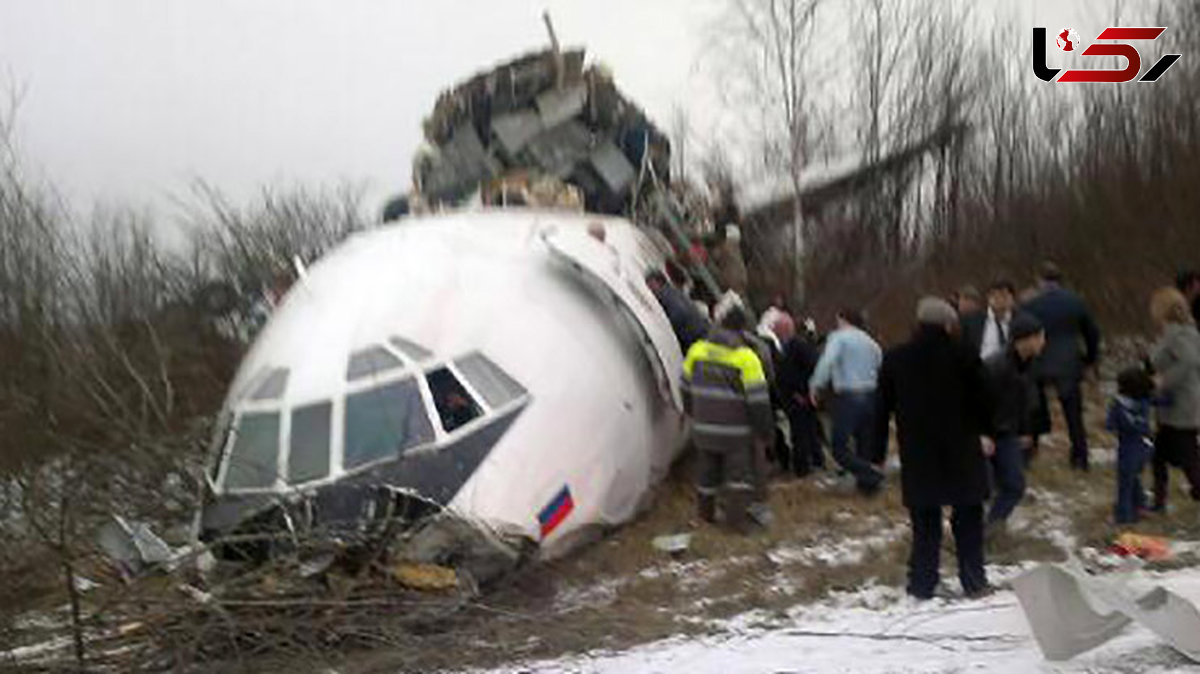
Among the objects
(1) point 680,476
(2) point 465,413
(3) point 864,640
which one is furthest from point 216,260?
(3) point 864,640

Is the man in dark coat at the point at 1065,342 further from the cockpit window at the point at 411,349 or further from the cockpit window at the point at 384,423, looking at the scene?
the cockpit window at the point at 384,423

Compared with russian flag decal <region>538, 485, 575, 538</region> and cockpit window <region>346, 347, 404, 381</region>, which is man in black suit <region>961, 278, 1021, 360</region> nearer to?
russian flag decal <region>538, 485, 575, 538</region>

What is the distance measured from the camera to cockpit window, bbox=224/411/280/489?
8797 mm

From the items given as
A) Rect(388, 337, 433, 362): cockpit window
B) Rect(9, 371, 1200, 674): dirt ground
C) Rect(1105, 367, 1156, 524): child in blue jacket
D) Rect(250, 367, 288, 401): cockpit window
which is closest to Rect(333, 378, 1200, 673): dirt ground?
Rect(9, 371, 1200, 674): dirt ground

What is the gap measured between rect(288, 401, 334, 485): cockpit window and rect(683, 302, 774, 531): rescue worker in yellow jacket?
2.81 m

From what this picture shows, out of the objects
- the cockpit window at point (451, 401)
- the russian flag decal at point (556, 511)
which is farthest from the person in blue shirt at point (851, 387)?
the cockpit window at point (451, 401)

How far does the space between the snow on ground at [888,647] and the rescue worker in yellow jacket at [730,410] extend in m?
2.38

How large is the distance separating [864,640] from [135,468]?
5.32 metres

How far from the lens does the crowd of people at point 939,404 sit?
7109 millimetres

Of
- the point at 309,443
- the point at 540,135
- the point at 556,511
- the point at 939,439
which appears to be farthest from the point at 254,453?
the point at 540,135

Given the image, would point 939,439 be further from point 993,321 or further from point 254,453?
point 254,453

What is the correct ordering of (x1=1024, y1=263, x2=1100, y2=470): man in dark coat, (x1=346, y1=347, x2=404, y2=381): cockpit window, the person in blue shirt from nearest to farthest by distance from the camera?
(x1=346, y1=347, x2=404, y2=381): cockpit window < (x1=1024, y1=263, x2=1100, y2=470): man in dark coat < the person in blue shirt

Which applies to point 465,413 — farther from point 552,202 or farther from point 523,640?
point 552,202

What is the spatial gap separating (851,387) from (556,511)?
3.07m
